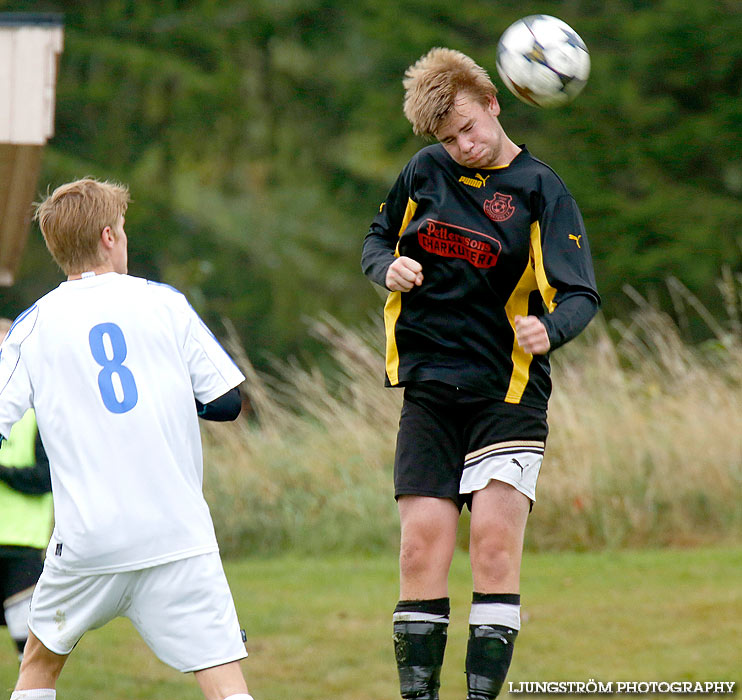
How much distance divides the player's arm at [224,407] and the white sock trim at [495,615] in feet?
3.38

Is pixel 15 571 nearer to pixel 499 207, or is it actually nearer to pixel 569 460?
pixel 499 207

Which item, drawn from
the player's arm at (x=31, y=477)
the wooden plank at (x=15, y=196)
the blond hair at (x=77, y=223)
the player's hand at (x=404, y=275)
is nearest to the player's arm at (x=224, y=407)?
the blond hair at (x=77, y=223)

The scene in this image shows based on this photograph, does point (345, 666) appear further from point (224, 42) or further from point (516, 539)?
point (224, 42)

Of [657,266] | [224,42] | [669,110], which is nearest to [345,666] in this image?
[657,266]

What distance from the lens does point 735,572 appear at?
22.6 ft

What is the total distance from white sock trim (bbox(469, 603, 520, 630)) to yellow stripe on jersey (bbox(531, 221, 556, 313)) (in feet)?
3.12

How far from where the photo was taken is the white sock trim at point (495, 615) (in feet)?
12.0

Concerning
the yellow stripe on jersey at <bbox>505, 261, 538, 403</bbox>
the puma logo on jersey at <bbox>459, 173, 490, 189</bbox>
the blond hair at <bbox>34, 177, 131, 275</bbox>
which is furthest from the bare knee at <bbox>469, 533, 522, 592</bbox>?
the blond hair at <bbox>34, 177, 131, 275</bbox>

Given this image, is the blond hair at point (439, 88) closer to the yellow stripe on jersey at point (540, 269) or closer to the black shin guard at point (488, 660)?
the yellow stripe on jersey at point (540, 269)

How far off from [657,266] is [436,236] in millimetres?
11601

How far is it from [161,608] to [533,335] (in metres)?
1.32

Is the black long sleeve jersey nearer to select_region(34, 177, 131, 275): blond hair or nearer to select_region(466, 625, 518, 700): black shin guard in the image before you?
select_region(466, 625, 518, 700): black shin guard

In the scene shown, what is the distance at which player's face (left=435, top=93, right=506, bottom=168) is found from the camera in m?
3.72

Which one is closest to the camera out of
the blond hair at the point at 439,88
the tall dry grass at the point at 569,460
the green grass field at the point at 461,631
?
the blond hair at the point at 439,88
